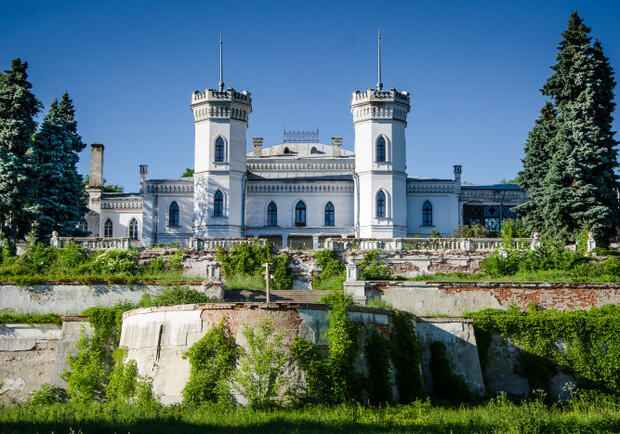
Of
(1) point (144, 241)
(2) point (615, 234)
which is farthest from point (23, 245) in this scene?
(2) point (615, 234)

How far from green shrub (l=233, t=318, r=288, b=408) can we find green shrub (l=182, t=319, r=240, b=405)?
262mm

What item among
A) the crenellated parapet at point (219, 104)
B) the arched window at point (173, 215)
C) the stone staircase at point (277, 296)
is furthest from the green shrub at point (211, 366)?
the arched window at point (173, 215)

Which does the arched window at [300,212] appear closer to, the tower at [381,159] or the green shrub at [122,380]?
the tower at [381,159]

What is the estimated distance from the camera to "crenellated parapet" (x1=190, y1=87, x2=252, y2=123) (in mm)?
43062

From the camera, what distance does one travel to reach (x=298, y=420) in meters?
16.5

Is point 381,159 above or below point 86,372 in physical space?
above

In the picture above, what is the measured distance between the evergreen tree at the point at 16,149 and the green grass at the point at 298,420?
16926 mm

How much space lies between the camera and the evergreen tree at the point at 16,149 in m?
33.4

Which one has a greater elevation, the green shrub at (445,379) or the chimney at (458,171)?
the chimney at (458,171)

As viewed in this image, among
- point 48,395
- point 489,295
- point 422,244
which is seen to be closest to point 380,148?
point 422,244

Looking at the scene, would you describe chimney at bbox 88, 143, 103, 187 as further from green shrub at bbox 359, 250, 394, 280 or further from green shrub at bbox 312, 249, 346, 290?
green shrub at bbox 359, 250, 394, 280

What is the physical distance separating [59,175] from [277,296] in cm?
1752

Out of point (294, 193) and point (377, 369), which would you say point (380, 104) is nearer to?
point (294, 193)

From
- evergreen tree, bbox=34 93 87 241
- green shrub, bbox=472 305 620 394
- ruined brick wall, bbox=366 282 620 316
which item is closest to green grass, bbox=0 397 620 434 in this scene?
green shrub, bbox=472 305 620 394
